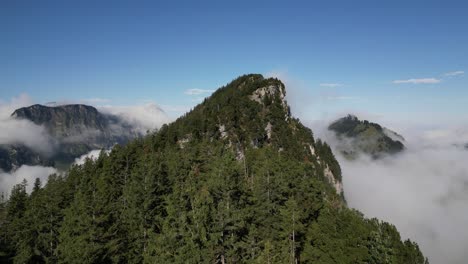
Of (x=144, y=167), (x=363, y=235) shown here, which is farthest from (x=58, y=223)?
(x=363, y=235)

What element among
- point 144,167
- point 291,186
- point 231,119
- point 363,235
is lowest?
point 363,235

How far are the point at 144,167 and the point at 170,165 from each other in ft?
22.1

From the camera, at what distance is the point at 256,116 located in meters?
111

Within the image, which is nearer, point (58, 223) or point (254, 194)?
point (58, 223)

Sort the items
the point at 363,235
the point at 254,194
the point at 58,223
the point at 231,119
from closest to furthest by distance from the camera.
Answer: the point at 363,235
the point at 58,223
the point at 254,194
the point at 231,119

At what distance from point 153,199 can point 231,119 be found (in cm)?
6231

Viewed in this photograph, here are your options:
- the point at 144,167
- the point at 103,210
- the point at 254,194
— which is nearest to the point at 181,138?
the point at 144,167

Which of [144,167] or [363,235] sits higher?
[144,167]

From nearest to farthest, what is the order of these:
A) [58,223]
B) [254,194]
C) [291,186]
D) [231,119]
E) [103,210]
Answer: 1. [103,210]
2. [58,223]
3. [254,194]
4. [291,186]
5. [231,119]

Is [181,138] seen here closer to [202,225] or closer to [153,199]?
[153,199]

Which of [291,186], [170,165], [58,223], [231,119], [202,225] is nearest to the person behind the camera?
[202,225]

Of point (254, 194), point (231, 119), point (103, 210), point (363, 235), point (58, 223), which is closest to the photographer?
point (103, 210)

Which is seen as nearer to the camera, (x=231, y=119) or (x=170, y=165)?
(x=170, y=165)

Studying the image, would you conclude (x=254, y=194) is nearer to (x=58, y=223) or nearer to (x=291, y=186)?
(x=291, y=186)
